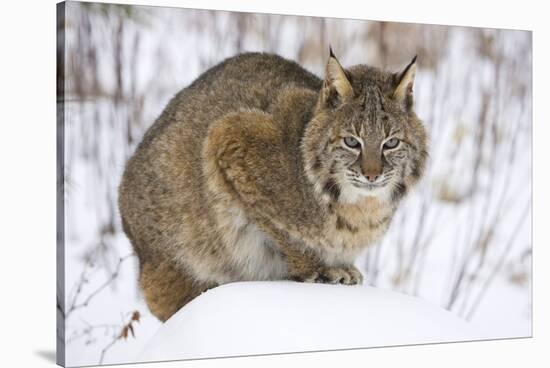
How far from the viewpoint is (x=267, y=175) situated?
5375 millimetres

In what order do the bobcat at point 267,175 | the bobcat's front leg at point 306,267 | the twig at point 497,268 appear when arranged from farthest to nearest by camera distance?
the twig at point 497,268 → the bobcat's front leg at point 306,267 → the bobcat at point 267,175

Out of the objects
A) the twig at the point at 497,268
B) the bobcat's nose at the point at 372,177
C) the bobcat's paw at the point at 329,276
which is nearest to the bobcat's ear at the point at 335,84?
the bobcat's nose at the point at 372,177

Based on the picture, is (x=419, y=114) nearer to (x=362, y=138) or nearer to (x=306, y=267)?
(x=362, y=138)

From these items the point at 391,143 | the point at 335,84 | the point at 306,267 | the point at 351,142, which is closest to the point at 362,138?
the point at 351,142

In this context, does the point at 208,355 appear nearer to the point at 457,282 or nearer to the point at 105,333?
the point at 105,333

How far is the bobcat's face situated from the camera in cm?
516

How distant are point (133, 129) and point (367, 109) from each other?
1311 mm

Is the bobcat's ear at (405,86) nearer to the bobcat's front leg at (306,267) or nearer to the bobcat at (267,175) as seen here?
the bobcat at (267,175)

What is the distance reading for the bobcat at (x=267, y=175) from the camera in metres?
5.23

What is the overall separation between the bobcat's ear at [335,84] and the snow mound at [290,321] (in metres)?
1.03

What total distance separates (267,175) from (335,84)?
618 mm

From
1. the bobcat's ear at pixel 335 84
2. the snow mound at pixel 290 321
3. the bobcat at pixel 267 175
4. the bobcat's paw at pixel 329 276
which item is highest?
the bobcat's ear at pixel 335 84

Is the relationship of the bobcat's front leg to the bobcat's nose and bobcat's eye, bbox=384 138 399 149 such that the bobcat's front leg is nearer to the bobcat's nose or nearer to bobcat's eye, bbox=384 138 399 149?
the bobcat's nose

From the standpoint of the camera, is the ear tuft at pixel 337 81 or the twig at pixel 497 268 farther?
the twig at pixel 497 268
